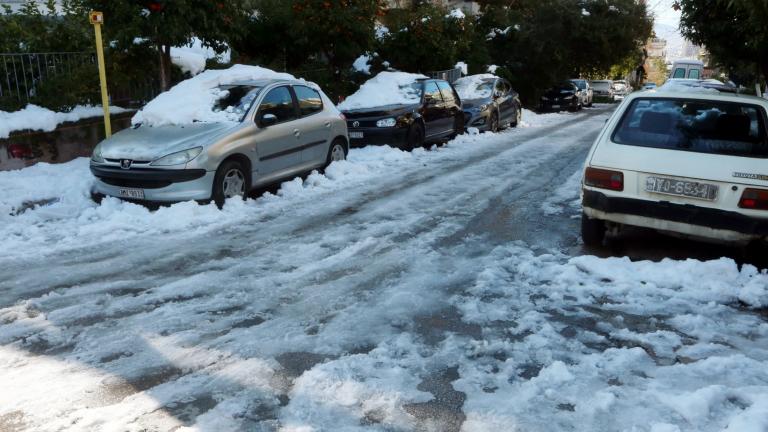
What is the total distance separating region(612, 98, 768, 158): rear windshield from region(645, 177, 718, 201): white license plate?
1.19 ft

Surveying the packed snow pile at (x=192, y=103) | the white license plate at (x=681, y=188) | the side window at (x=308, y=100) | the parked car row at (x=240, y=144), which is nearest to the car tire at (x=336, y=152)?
the parked car row at (x=240, y=144)

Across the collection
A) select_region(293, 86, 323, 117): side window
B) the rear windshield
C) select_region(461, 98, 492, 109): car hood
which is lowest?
select_region(461, 98, 492, 109): car hood

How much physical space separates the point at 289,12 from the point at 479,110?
5.54m

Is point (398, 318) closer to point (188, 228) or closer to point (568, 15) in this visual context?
point (188, 228)

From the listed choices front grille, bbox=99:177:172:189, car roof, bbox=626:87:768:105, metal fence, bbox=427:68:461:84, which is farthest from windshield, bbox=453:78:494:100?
front grille, bbox=99:177:172:189

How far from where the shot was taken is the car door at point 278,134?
8.64 meters

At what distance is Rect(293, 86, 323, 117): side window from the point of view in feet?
31.8

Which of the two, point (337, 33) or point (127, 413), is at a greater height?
point (337, 33)

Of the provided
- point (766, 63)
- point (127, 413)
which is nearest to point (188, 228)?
point (127, 413)

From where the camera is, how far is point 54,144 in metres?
10.6

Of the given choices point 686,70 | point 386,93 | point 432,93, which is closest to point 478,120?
point 432,93

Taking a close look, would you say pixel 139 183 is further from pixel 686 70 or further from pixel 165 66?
pixel 686 70

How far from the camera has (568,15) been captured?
1190 inches

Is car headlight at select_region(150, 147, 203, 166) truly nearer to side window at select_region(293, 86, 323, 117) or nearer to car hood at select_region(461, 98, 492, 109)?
side window at select_region(293, 86, 323, 117)
